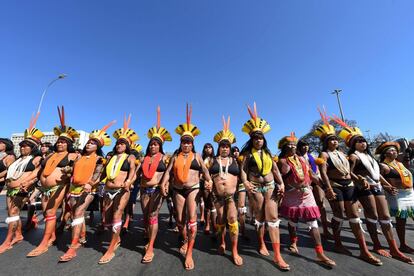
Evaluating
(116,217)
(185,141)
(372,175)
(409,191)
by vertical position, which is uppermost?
(185,141)

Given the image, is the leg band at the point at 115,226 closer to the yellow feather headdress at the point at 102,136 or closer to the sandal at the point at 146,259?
the sandal at the point at 146,259

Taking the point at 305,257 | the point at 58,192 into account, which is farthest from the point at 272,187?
the point at 58,192

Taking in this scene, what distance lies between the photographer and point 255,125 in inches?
156

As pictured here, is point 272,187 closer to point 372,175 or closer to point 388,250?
point 372,175

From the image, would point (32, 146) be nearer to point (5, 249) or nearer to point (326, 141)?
point (5, 249)

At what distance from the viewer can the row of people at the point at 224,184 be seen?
3.52 metres

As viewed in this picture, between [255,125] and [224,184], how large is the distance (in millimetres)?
1336

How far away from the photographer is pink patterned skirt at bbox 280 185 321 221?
3430 millimetres

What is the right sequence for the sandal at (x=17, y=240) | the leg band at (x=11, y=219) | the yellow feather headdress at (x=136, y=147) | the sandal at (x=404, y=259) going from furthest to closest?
the yellow feather headdress at (x=136, y=147)
the sandal at (x=17, y=240)
the leg band at (x=11, y=219)
the sandal at (x=404, y=259)

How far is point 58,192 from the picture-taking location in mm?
3889

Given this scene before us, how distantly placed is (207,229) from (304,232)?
2.60 metres

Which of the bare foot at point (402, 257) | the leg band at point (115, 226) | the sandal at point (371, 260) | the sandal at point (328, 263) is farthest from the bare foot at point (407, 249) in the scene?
the leg band at point (115, 226)

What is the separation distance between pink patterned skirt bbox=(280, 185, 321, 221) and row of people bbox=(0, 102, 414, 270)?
0.05 ft

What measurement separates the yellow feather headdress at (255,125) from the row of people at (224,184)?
21mm
